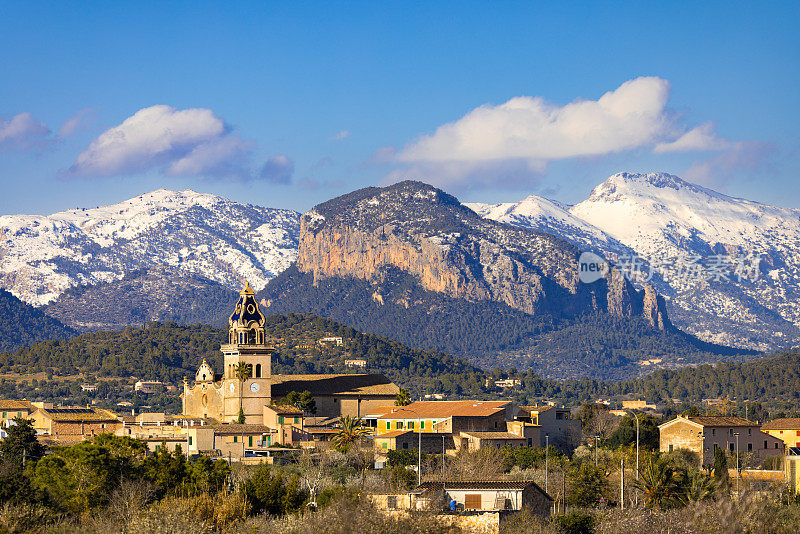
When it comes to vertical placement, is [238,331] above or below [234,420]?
above

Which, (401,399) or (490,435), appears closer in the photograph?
(490,435)

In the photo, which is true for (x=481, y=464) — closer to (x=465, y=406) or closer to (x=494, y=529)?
(x=465, y=406)

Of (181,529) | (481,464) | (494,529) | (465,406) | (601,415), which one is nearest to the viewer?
(181,529)

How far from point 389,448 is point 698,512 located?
157 ft

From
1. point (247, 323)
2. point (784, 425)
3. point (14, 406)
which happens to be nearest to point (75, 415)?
point (14, 406)

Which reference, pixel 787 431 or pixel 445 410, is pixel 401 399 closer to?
pixel 445 410

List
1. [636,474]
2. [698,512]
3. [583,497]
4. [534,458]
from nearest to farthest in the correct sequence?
1. [698,512]
2. [583,497]
3. [636,474]
4. [534,458]

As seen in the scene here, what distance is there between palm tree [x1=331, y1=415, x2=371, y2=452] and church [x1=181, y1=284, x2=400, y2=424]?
11.8m

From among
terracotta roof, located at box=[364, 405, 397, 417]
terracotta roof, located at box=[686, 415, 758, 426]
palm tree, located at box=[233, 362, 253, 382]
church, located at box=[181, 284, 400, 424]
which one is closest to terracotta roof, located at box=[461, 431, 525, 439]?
terracotta roof, located at box=[364, 405, 397, 417]

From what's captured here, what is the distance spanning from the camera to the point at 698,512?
71.2 meters

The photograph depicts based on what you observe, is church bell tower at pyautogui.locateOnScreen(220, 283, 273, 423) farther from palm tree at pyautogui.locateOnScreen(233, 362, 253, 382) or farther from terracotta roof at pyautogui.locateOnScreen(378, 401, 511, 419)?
terracotta roof at pyautogui.locateOnScreen(378, 401, 511, 419)

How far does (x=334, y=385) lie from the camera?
5650 inches

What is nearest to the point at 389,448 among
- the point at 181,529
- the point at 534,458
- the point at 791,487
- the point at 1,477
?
the point at 534,458

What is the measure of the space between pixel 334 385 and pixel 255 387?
31.7ft
